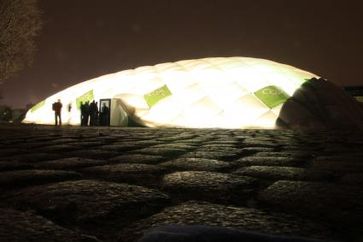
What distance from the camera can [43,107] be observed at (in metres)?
32.4

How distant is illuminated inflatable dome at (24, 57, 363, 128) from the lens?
79.5 feet

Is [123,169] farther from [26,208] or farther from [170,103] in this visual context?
[170,103]

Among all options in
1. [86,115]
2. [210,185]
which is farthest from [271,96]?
[210,185]

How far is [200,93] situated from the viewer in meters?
25.9

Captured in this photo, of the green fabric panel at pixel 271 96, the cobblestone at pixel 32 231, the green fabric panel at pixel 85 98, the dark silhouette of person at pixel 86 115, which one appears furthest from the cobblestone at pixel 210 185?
the green fabric panel at pixel 85 98

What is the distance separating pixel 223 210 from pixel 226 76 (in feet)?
84.5

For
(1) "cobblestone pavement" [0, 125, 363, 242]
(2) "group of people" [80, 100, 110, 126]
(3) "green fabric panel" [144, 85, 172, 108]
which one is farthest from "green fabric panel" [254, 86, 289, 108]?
(1) "cobblestone pavement" [0, 125, 363, 242]

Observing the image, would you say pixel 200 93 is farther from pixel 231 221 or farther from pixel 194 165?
pixel 231 221

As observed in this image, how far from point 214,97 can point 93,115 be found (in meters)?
7.76

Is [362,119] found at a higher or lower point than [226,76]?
lower

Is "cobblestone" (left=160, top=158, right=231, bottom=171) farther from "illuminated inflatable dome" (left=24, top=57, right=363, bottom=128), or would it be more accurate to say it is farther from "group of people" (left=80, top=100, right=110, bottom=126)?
"group of people" (left=80, top=100, right=110, bottom=126)

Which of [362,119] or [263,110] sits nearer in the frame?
[263,110]

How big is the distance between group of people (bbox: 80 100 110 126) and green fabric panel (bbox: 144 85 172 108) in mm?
2687

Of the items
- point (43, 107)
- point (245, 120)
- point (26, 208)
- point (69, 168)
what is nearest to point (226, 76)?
point (245, 120)
